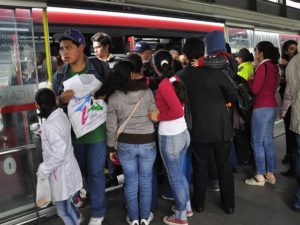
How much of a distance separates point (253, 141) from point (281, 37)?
18.7ft

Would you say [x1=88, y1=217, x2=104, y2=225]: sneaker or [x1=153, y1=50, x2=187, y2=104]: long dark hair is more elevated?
[x1=153, y1=50, x2=187, y2=104]: long dark hair

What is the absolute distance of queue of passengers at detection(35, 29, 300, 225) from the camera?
2223 mm

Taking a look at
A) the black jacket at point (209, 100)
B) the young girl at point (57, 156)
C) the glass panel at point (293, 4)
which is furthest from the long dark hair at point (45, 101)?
the glass panel at point (293, 4)

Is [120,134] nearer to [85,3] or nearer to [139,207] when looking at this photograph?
[139,207]

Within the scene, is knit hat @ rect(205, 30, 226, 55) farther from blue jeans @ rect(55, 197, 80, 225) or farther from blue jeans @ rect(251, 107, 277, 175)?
blue jeans @ rect(55, 197, 80, 225)

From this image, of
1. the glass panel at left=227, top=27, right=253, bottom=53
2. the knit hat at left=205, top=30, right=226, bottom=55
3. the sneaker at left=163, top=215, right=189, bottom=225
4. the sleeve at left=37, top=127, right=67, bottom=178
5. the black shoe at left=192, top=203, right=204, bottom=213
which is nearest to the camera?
the sleeve at left=37, top=127, right=67, bottom=178

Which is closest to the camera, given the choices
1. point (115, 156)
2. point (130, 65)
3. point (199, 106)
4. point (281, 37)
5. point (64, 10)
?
point (130, 65)

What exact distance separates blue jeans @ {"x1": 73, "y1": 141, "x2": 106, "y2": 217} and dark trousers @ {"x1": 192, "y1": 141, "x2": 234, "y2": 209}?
2.80 ft

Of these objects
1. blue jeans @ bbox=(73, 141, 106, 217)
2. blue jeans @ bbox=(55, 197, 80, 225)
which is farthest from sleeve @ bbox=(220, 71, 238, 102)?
blue jeans @ bbox=(55, 197, 80, 225)

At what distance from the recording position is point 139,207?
2.64 metres

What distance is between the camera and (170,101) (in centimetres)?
236

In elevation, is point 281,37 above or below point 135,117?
above

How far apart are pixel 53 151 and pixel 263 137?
7.61 ft

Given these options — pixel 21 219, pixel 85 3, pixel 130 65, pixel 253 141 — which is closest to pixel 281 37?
pixel 253 141
